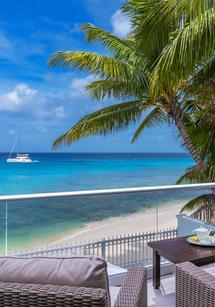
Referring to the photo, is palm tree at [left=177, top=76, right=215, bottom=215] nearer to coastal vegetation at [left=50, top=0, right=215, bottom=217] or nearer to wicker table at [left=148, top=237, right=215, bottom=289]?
coastal vegetation at [left=50, top=0, right=215, bottom=217]

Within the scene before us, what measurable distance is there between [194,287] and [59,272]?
121cm

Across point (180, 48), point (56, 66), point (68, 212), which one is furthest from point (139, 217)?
point (56, 66)

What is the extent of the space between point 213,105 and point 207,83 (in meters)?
0.48

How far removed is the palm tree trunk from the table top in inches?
183

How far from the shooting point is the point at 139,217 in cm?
381

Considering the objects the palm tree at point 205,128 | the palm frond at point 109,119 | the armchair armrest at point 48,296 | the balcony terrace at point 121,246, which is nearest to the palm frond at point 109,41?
the palm frond at point 109,119

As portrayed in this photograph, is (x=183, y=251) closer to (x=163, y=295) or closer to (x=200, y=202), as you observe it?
(x=163, y=295)

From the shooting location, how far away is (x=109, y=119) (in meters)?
7.92

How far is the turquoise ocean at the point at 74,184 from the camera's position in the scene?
11.0ft

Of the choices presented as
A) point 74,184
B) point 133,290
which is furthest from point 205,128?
point 74,184

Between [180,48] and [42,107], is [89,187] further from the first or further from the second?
[180,48]

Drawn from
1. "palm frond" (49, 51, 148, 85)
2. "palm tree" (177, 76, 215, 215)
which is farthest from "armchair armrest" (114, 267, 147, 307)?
"palm frond" (49, 51, 148, 85)

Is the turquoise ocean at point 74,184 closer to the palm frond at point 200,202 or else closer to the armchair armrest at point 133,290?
the palm frond at point 200,202

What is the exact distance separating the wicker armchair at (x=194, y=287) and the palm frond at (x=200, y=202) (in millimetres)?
1714
